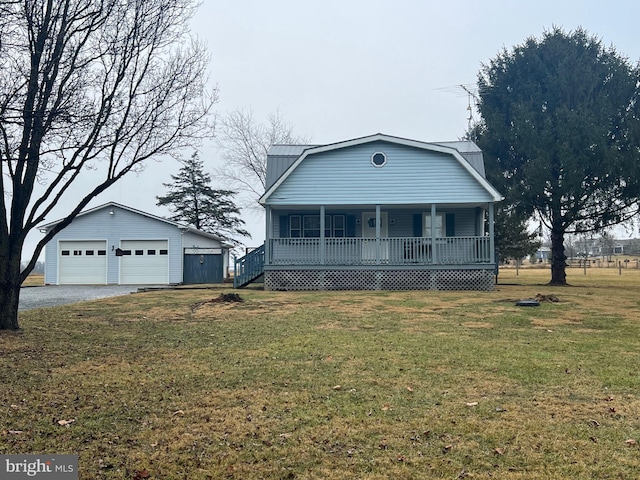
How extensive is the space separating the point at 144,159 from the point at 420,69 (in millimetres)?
20764

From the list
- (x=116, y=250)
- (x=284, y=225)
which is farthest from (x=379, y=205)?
(x=116, y=250)

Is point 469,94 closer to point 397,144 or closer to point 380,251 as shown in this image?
point 397,144

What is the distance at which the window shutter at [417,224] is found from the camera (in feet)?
67.8

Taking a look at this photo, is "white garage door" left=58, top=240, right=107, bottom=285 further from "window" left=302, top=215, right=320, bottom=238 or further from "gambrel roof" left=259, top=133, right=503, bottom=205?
"window" left=302, top=215, right=320, bottom=238

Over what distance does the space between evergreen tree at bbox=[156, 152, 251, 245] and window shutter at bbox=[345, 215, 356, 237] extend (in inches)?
833

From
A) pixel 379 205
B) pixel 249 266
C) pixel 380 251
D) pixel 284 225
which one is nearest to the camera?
pixel 379 205

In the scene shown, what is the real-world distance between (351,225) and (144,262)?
38.0 ft

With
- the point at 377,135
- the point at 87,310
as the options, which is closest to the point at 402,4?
the point at 377,135

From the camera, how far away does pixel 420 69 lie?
27.1 m

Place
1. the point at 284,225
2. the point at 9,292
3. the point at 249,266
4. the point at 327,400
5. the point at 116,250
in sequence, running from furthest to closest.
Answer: the point at 116,250
the point at 284,225
the point at 249,266
the point at 9,292
the point at 327,400

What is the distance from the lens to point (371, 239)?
1900 centimetres

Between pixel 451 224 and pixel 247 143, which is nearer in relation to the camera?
pixel 451 224

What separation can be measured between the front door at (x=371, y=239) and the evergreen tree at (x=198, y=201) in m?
21.4

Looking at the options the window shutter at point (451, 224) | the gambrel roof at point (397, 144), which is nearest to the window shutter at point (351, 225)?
the gambrel roof at point (397, 144)
